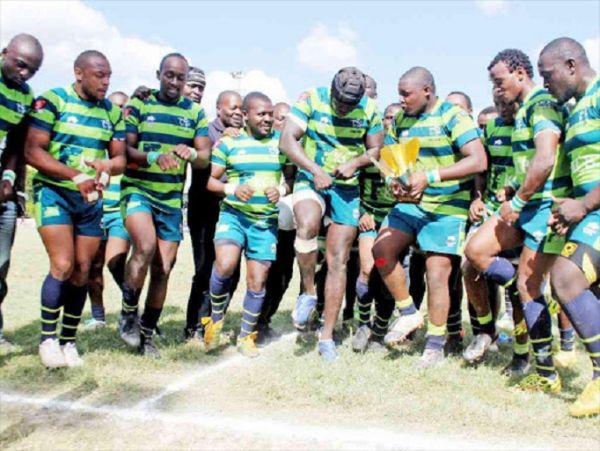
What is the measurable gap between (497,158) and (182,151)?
3.06 meters

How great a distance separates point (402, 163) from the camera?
18.9 ft

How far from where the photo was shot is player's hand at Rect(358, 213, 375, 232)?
272 inches

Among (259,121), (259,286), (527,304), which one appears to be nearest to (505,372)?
(527,304)

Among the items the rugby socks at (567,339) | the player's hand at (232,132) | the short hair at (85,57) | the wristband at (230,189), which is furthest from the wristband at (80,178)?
the rugby socks at (567,339)

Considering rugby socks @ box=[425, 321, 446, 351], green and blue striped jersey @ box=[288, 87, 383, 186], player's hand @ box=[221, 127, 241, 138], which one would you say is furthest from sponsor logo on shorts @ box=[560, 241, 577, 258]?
player's hand @ box=[221, 127, 241, 138]

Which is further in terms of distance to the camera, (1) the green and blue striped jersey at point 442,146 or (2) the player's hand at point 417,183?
(1) the green and blue striped jersey at point 442,146

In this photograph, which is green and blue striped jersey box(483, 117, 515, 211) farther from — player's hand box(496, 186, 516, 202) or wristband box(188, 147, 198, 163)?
wristband box(188, 147, 198, 163)

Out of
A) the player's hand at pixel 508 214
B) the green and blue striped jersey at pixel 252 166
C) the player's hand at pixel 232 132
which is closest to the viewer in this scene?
the player's hand at pixel 508 214

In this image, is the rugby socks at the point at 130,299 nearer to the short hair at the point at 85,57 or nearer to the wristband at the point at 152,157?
the wristband at the point at 152,157

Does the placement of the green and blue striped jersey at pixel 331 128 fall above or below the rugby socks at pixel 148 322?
above

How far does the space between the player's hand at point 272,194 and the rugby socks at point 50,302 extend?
2.13m

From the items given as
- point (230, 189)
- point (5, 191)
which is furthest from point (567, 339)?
point (5, 191)

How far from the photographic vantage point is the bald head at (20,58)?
540cm

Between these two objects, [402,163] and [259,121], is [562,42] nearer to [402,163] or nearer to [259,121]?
[402,163]
